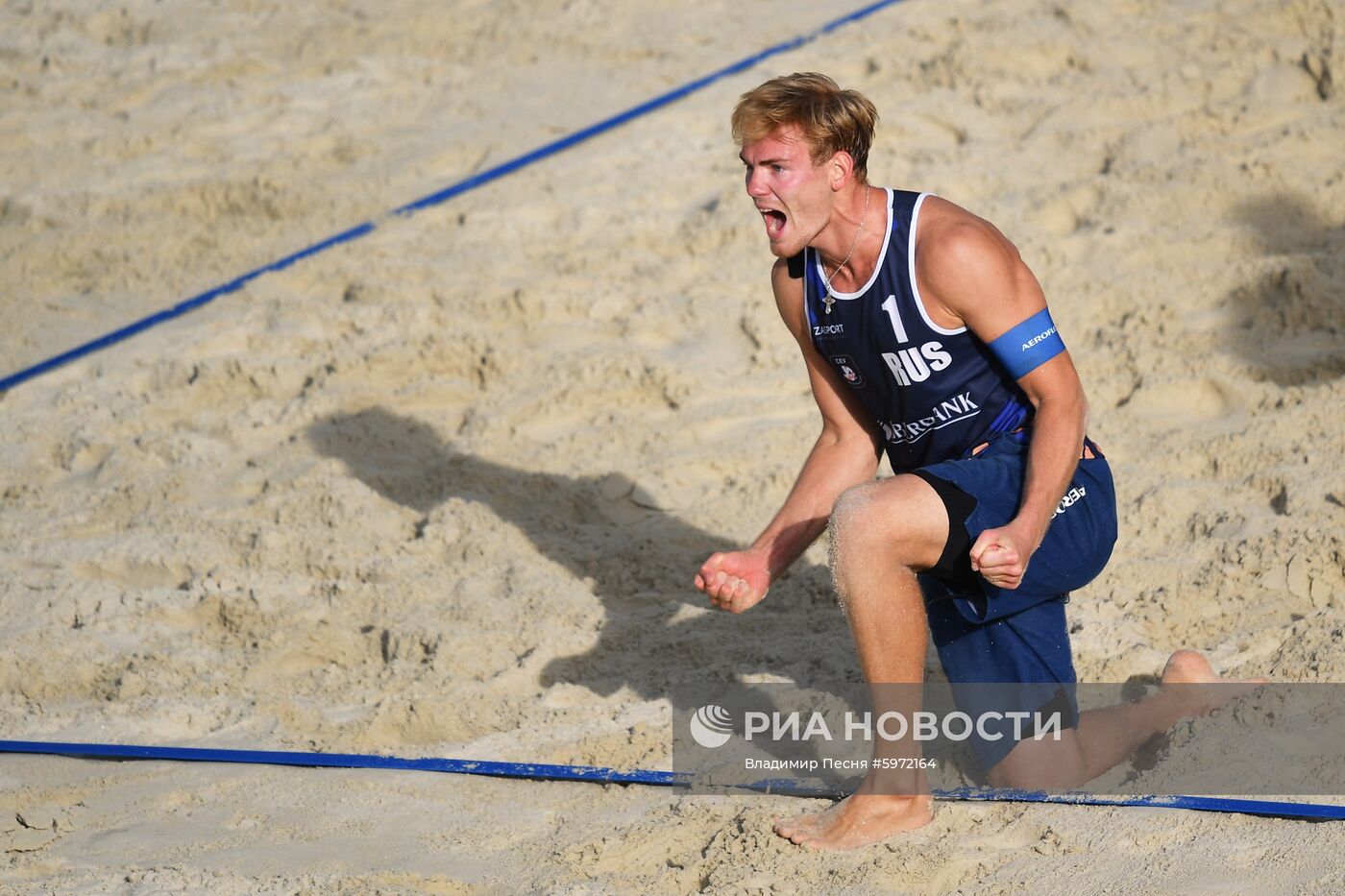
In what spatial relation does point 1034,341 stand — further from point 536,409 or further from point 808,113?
point 536,409

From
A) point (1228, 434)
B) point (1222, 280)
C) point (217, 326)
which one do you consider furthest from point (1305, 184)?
point (217, 326)

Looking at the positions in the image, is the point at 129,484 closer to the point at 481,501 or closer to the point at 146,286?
the point at 481,501

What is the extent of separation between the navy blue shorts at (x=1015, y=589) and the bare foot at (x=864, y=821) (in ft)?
0.93

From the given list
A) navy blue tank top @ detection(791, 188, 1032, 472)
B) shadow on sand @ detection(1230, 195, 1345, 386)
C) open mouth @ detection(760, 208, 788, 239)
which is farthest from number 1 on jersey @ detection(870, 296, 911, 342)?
shadow on sand @ detection(1230, 195, 1345, 386)

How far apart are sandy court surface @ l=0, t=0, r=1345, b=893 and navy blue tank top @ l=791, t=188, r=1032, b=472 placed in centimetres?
67

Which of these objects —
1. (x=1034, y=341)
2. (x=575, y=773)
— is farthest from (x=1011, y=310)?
(x=575, y=773)

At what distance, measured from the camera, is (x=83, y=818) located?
2.74 meters

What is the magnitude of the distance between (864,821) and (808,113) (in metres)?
1.24

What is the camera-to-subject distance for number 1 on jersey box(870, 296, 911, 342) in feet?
8.53

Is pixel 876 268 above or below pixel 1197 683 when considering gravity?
above

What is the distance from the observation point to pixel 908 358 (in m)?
2.63

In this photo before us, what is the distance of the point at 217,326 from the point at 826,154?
2749 mm

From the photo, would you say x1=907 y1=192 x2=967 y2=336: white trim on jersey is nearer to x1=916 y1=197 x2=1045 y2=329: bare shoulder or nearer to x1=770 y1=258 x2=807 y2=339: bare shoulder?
x1=916 y1=197 x2=1045 y2=329: bare shoulder

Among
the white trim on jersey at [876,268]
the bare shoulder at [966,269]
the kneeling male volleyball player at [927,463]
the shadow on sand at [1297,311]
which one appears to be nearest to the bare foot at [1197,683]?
the kneeling male volleyball player at [927,463]
